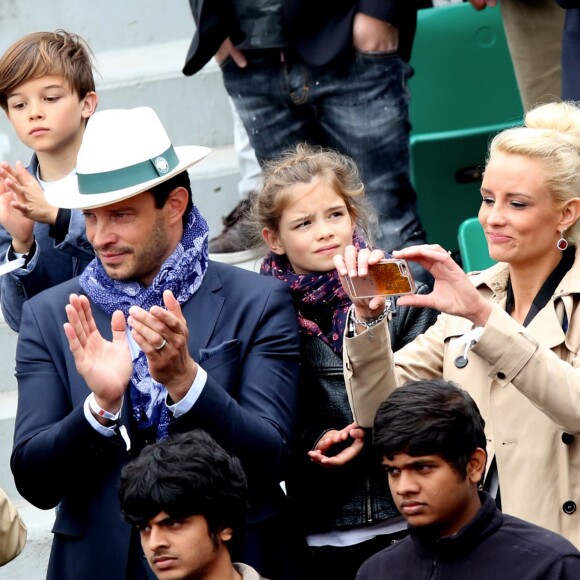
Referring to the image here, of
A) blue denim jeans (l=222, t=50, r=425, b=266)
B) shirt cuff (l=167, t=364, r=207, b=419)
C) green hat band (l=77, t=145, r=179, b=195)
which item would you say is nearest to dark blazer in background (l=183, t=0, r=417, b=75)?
blue denim jeans (l=222, t=50, r=425, b=266)

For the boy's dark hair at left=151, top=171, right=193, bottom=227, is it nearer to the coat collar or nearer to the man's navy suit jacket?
the man's navy suit jacket

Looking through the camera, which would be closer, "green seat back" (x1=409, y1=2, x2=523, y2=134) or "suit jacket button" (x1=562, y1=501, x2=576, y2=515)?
"suit jacket button" (x1=562, y1=501, x2=576, y2=515)

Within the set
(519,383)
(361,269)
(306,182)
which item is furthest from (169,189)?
(519,383)

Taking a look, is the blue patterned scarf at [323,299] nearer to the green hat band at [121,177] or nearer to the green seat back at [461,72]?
the green hat band at [121,177]

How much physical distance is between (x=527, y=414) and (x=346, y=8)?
2.15 metres

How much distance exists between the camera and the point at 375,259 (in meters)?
3.52

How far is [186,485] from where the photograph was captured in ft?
10.8

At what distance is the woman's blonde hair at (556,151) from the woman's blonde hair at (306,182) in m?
0.53

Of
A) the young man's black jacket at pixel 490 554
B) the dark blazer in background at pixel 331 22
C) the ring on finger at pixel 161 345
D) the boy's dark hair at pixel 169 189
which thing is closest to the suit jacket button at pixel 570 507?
the young man's black jacket at pixel 490 554

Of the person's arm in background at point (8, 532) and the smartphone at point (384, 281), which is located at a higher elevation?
the smartphone at point (384, 281)

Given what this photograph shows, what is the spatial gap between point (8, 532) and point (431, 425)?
1.17 metres

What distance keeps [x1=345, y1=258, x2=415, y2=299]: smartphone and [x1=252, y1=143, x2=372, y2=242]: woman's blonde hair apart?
67 cm

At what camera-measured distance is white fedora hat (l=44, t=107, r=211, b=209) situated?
393 cm

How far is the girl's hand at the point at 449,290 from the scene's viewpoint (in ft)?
11.3
